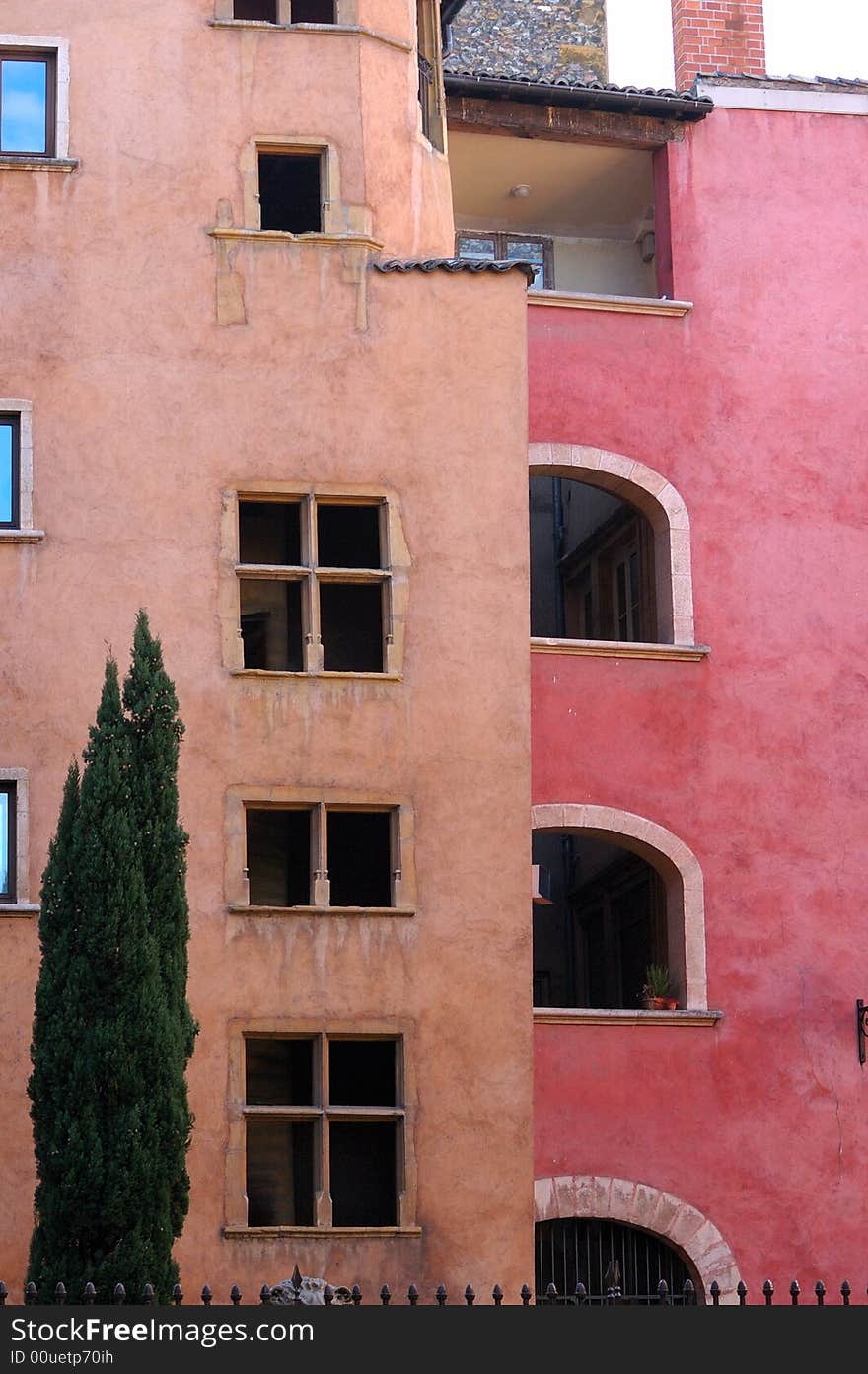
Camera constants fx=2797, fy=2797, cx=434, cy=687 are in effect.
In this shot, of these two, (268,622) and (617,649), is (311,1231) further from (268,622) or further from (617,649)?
(617,649)

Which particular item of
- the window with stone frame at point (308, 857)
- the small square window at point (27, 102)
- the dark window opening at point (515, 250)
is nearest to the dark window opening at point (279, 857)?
the window with stone frame at point (308, 857)

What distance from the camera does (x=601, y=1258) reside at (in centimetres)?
2578

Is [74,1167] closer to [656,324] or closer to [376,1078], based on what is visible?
[376,1078]

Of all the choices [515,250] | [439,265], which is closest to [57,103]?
[439,265]

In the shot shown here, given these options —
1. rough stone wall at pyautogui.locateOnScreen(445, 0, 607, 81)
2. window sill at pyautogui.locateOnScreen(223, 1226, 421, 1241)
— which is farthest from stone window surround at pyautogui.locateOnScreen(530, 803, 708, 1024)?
rough stone wall at pyautogui.locateOnScreen(445, 0, 607, 81)

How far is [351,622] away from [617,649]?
2942 millimetres

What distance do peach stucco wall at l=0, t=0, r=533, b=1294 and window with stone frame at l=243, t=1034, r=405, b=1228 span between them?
36 centimetres

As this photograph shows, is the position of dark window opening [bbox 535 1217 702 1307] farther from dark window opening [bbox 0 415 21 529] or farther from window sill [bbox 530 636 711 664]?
dark window opening [bbox 0 415 21 529]

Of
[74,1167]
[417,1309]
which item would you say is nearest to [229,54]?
[74,1167]

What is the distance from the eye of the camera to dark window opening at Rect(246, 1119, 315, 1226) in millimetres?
23797

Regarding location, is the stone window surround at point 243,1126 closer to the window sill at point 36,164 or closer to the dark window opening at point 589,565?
the dark window opening at point 589,565

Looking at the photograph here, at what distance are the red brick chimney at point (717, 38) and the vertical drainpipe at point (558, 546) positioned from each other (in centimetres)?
484

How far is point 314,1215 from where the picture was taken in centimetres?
2356

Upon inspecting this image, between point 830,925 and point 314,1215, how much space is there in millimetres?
6280
